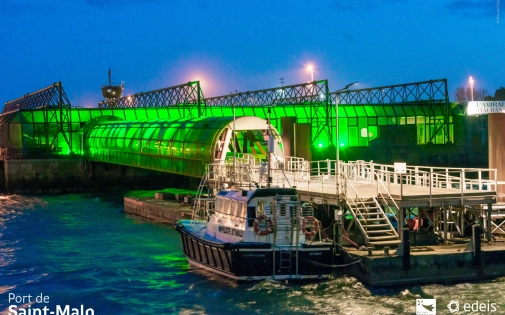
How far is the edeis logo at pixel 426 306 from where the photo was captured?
30.1 meters

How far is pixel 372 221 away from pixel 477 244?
21.3ft

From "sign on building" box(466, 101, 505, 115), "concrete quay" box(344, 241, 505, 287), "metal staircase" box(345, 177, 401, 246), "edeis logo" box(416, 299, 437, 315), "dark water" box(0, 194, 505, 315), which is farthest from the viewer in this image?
"sign on building" box(466, 101, 505, 115)

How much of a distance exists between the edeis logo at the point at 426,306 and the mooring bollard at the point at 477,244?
4.42m

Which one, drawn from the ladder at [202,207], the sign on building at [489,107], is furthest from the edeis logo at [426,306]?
the sign on building at [489,107]

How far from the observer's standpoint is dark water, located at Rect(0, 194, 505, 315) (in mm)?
31734

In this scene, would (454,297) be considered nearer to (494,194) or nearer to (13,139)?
(494,194)

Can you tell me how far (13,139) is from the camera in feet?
313

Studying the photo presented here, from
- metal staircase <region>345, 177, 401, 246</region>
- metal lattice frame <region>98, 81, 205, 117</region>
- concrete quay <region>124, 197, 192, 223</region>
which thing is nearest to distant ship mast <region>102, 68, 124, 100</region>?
metal lattice frame <region>98, 81, 205, 117</region>

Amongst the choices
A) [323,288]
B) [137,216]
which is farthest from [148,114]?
[323,288]

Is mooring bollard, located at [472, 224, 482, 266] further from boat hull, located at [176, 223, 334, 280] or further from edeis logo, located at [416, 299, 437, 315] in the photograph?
boat hull, located at [176, 223, 334, 280]

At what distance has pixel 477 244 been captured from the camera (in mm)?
34406

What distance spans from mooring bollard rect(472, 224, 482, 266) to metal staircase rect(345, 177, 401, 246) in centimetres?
339

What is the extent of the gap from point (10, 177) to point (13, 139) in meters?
10.3

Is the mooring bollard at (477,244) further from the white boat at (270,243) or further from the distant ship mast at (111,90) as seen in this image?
the distant ship mast at (111,90)
